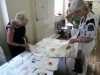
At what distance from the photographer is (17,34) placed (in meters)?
2.24

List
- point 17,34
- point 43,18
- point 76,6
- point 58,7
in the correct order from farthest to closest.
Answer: point 58,7, point 43,18, point 76,6, point 17,34

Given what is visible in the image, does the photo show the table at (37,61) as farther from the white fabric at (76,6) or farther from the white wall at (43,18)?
the white wall at (43,18)

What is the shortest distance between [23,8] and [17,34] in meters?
0.74

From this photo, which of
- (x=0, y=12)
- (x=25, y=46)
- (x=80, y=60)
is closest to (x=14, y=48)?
(x=25, y=46)

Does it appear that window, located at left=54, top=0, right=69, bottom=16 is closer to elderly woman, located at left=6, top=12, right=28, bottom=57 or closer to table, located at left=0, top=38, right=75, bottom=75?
elderly woman, located at left=6, top=12, right=28, bottom=57

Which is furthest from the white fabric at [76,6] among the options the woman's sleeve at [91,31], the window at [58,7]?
the window at [58,7]

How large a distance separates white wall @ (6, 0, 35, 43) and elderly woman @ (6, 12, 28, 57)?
1.32ft

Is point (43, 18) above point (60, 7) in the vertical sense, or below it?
below

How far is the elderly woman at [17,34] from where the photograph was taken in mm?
2205

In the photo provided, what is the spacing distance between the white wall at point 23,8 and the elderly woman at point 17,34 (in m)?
0.40

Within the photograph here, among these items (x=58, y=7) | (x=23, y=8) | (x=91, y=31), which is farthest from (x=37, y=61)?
(x=58, y=7)

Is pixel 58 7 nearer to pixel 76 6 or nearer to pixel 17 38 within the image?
pixel 76 6

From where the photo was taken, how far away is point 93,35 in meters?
1.76

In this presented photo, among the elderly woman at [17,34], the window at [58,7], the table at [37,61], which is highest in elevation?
the window at [58,7]
